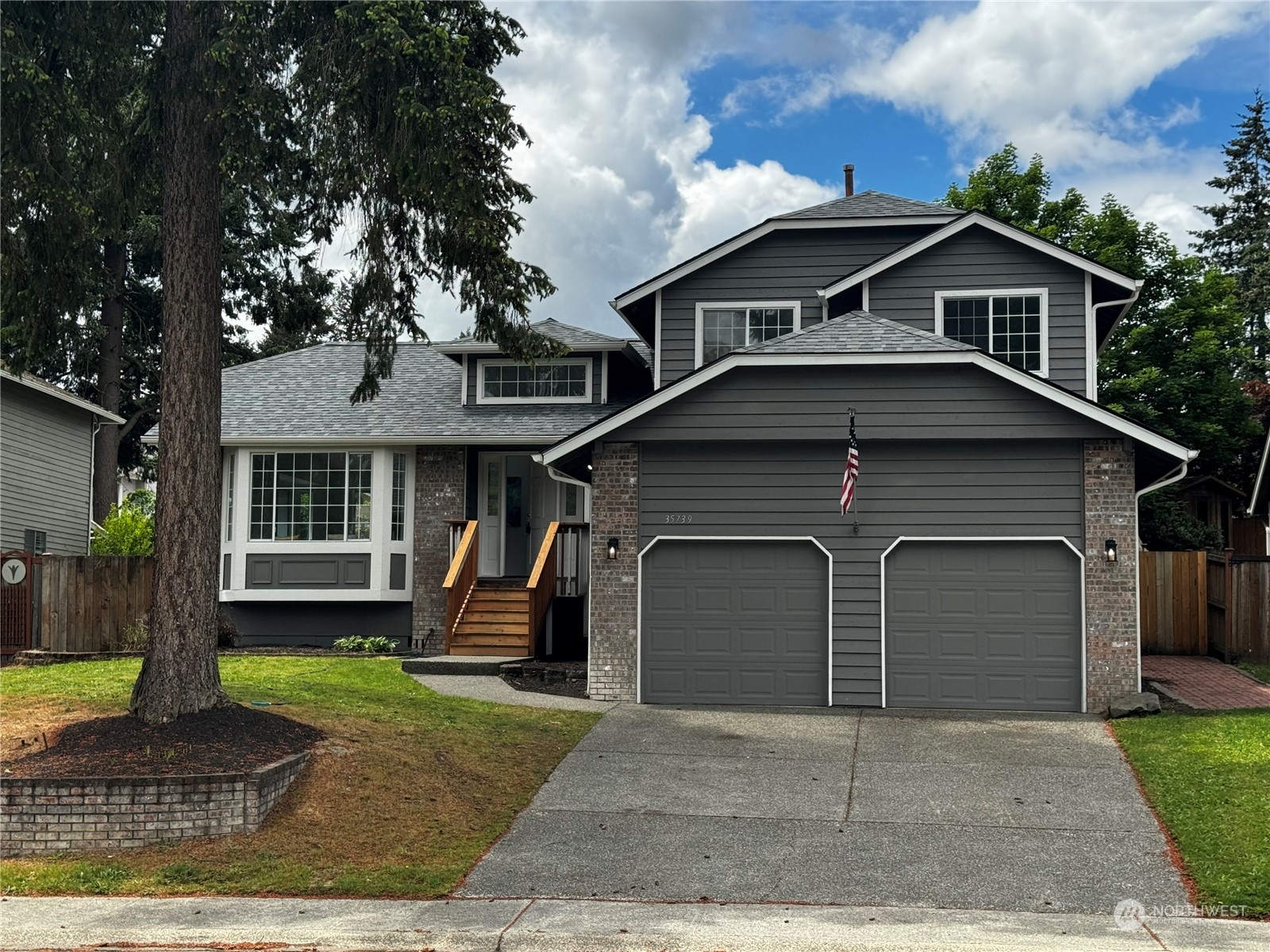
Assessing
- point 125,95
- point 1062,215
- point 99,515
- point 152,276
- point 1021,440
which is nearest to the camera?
point 125,95

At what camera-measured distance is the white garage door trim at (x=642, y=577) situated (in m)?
14.8

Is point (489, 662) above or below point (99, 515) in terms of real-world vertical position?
below

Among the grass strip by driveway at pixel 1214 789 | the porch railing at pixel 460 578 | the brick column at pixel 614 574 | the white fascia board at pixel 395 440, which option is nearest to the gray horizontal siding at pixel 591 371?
the white fascia board at pixel 395 440

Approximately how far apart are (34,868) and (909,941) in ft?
20.3

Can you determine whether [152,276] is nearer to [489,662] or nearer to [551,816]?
[489,662]

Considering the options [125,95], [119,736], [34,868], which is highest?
[125,95]

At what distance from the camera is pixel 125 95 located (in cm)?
1196

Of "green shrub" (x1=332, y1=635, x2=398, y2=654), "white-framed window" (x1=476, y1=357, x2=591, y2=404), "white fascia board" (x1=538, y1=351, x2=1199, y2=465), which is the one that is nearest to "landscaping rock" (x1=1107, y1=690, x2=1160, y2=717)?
"white fascia board" (x1=538, y1=351, x2=1199, y2=465)

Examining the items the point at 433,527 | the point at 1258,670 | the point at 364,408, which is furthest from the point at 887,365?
the point at 364,408

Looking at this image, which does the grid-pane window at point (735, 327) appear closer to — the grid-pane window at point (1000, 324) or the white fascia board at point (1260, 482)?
the grid-pane window at point (1000, 324)

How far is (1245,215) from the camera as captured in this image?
4194cm

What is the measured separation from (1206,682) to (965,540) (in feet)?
16.1

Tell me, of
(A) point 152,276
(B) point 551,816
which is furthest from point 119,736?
(A) point 152,276

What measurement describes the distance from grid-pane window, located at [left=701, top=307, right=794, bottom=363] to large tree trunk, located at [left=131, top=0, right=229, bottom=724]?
29.5ft
